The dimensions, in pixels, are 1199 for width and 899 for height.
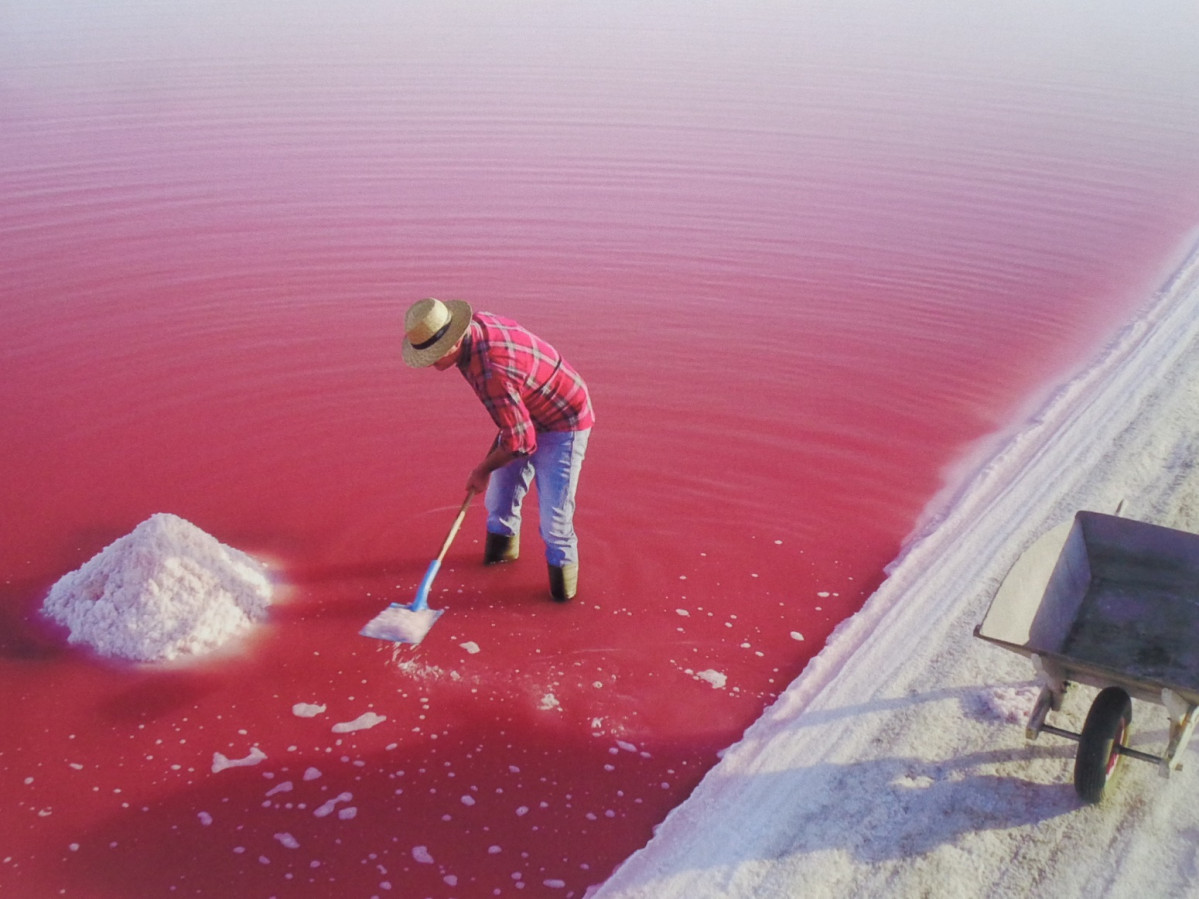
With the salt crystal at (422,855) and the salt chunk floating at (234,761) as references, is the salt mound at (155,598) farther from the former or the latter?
the salt crystal at (422,855)

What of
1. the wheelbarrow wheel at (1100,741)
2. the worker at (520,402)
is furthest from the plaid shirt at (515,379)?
the wheelbarrow wheel at (1100,741)

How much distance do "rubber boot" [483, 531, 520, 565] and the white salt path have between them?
1.62 m

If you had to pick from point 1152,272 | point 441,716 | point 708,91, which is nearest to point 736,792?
point 441,716

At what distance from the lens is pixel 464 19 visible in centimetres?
2380

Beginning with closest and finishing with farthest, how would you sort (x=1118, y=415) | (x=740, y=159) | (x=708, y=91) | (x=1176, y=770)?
(x=1176, y=770), (x=1118, y=415), (x=740, y=159), (x=708, y=91)

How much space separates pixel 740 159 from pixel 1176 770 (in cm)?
1044

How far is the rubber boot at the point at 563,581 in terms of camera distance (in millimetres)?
4973

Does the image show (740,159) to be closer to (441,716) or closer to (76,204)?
(76,204)

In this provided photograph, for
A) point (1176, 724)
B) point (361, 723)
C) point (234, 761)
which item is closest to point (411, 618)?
point (361, 723)

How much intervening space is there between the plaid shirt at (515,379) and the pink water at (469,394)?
1072 mm

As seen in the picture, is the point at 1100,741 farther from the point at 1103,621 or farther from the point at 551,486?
the point at 551,486

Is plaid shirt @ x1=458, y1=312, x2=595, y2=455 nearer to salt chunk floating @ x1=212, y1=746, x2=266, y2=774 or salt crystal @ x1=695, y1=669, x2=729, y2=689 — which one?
salt crystal @ x1=695, y1=669, x2=729, y2=689

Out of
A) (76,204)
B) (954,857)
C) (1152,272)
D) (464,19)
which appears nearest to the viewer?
(954,857)

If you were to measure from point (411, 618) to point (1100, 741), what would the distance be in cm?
279
